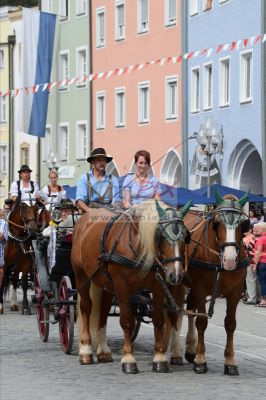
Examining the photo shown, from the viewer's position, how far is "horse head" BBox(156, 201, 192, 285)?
12285mm

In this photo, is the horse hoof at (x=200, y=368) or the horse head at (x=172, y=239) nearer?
the horse head at (x=172, y=239)

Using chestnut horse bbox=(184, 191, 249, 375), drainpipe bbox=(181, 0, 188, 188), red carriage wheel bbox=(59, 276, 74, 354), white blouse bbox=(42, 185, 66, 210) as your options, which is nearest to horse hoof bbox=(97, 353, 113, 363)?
red carriage wheel bbox=(59, 276, 74, 354)

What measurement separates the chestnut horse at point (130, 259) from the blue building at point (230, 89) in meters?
24.3

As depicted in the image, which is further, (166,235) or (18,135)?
(18,135)

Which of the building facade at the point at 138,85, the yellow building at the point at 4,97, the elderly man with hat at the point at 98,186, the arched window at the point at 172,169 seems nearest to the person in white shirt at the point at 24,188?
the elderly man with hat at the point at 98,186

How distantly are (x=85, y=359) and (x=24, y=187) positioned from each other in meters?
8.16

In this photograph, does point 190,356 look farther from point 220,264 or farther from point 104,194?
point 104,194

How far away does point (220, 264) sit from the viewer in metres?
12.7

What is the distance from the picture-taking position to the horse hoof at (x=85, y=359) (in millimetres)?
13836

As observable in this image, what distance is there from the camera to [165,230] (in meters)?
12.5

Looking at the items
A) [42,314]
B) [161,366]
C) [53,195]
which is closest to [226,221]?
[161,366]

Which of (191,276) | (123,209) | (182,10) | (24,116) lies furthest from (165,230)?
(24,116)

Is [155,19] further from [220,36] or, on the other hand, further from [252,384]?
[252,384]

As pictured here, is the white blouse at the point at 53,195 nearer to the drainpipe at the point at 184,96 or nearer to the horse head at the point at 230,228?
the horse head at the point at 230,228
